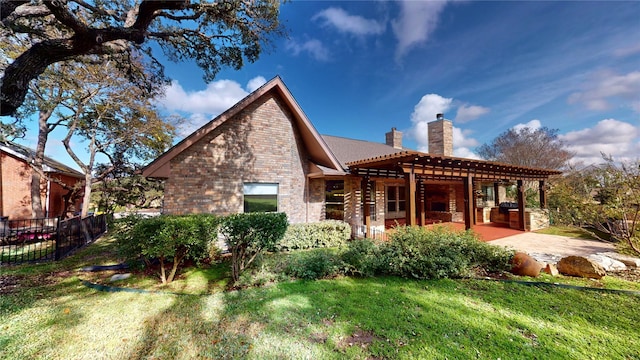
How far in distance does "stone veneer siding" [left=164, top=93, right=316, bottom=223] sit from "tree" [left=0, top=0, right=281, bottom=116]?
2.30 metres

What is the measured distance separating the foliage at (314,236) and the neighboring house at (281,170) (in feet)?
4.10

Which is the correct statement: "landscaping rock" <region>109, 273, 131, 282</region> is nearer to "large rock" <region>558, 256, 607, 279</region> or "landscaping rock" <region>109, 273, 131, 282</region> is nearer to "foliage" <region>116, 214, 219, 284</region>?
"foliage" <region>116, 214, 219, 284</region>

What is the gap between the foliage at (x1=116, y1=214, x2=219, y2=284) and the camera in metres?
5.11

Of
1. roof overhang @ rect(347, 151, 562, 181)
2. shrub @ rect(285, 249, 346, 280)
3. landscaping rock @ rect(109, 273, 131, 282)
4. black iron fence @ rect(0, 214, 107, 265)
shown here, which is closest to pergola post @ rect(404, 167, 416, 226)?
roof overhang @ rect(347, 151, 562, 181)

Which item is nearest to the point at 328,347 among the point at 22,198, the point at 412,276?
the point at 412,276

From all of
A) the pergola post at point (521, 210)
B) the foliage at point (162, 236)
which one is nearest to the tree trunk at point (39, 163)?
the foliage at point (162, 236)

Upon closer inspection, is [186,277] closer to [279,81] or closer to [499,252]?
[279,81]

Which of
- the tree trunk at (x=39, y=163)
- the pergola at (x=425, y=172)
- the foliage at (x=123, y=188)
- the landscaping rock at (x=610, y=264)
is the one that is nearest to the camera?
the landscaping rock at (x=610, y=264)

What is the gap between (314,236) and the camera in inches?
342

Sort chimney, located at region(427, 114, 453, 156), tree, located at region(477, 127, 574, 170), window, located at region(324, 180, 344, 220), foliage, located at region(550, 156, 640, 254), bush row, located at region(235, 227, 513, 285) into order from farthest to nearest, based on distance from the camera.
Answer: tree, located at region(477, 127, 574, 170) → chimney, located at region(427, 114, 453, 156) → window, located at region(324, 180, 344, 220) → bush row, located at region(235, 227, 513, 285) → foliage, located at region(550, 156, 640, 254)

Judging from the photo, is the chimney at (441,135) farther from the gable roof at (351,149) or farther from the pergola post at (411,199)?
the pergola post at (411,199)

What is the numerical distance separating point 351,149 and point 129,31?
36.9 ft

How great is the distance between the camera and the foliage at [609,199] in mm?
4762

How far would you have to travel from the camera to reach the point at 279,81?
29.7 feet
